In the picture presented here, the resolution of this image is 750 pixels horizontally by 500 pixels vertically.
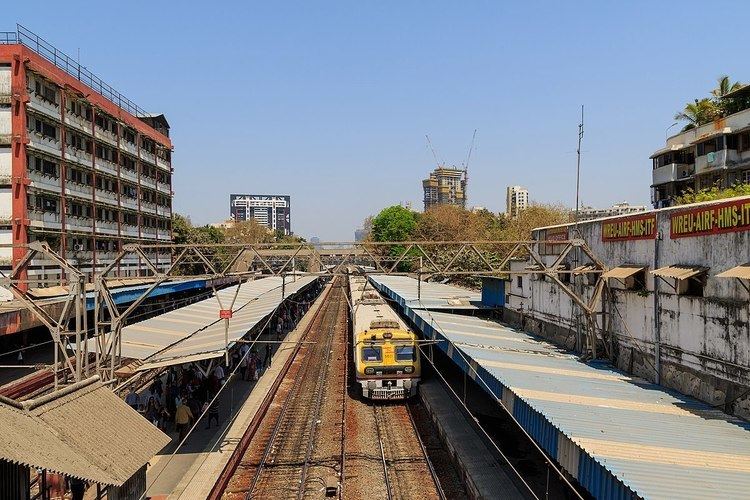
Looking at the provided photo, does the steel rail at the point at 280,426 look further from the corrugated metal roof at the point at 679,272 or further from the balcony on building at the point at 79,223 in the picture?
the balcony on building at the point at 79,223

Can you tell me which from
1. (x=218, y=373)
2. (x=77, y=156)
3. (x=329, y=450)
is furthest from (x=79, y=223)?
(x=329, y=450)

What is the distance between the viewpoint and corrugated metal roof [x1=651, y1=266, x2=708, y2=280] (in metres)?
12.7

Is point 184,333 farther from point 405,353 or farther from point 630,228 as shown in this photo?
point 630,228

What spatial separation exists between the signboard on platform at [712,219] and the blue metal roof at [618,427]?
3764mm

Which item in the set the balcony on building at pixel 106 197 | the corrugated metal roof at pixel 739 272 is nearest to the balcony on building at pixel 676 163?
the corrugated metal roof at pixel 739 272

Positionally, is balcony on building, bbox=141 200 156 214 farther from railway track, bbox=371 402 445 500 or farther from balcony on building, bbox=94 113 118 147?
railway track, bbox=371 402 445 500

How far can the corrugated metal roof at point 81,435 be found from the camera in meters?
8.35

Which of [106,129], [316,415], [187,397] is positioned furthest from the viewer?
[106,129]

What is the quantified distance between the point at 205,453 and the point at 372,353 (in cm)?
738

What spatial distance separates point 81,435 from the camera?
9570 mm

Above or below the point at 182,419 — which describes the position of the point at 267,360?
below

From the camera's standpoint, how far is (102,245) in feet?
139

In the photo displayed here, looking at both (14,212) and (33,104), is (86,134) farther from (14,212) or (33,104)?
(14,212)

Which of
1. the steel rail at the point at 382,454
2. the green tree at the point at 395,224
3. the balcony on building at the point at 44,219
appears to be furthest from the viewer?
the green tree at the point at 395,224
